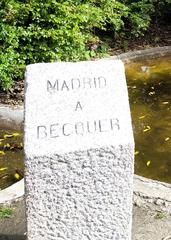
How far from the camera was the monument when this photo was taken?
275cm

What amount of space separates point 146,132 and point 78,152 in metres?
3.86

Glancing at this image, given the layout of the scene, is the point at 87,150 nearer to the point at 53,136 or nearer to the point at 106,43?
the point at 53,136

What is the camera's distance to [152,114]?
708 cm

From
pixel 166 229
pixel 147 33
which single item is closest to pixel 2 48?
pixel 166 229

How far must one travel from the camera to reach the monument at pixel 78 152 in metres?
2.75

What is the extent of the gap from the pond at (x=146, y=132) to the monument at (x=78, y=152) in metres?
2.30

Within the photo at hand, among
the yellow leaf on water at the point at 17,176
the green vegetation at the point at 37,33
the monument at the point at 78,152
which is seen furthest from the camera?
the green vegetation at the point at 37,33

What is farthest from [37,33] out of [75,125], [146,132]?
[75,125]

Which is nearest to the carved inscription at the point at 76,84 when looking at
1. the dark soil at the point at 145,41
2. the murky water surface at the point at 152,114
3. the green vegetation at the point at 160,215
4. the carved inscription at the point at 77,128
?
the carved inscription at the point at 77,128

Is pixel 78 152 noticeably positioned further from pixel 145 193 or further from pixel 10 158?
pixel 10 158

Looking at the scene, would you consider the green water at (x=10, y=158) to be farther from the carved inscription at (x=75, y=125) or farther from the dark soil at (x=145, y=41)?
the dark soil at (x=145, y=41)

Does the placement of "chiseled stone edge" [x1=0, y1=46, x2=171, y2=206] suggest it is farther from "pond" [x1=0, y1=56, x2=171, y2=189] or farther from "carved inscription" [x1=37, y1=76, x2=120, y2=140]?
"carved inscription" [x1=37, y1=76, x2=120, y2=140]

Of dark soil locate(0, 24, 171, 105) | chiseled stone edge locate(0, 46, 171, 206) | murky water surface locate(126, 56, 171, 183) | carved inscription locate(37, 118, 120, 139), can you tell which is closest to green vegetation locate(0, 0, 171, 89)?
murky water surface locate(126, 56, 171, 183)

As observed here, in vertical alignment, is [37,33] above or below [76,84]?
below
